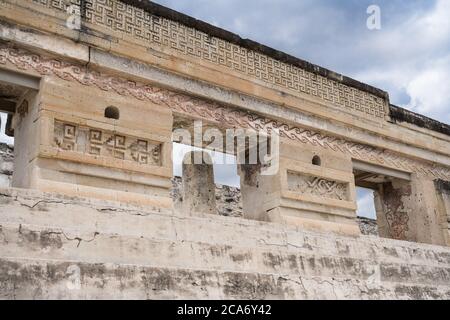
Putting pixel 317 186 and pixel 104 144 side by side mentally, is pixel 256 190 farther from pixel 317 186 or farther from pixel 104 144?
pixel 104 144

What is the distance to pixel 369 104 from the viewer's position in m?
7.69

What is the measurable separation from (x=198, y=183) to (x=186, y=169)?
0.30 meters

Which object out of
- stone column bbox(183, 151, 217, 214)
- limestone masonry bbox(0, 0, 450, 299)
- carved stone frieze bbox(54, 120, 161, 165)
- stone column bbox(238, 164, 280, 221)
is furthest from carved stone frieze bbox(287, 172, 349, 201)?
carved stone frieze bbox(54, 120, 161, 165)

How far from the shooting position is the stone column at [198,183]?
24.2ft

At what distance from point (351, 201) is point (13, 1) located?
4.43 m

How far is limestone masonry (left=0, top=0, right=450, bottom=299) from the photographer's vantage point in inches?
146

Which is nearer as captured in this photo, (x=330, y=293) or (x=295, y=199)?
(x=330, y=293)

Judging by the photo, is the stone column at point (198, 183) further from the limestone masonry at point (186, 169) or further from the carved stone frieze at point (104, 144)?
the carved stone frieze at point (104, 144)

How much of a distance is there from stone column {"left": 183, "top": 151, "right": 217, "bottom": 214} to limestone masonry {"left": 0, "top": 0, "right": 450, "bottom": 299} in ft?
0.07

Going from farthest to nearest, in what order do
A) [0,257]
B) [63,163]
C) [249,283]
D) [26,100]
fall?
1. [26,100]
2. [63,163]
3. [249,283]
4. [0,257]

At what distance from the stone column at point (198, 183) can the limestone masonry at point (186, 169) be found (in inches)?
0.9

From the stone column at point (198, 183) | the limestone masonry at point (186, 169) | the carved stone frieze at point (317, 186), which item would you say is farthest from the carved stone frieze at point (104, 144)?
the stone column at point (198, 183)
